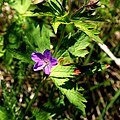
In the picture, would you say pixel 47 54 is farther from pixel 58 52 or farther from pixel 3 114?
pixel 3 114

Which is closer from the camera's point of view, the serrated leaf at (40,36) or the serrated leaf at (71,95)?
the serrated leaf at (71,95)

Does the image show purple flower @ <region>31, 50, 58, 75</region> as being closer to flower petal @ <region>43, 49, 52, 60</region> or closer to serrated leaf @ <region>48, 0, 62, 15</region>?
flower petal @ <region>43, 49, 52, 60</region>

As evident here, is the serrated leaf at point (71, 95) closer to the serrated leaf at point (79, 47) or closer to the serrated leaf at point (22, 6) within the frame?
the serrated leaf at point (79, 47)

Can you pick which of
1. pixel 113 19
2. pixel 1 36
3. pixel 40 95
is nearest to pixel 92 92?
pixel 40 95

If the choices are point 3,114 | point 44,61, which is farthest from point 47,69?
point 3,114

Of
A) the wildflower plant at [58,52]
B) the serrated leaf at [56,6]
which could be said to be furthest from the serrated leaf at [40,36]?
the serrated leaf at [56,6]

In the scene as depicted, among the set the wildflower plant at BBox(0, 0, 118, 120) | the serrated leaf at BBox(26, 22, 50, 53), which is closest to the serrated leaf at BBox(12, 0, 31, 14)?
the wildflower plant at BBox(0, 0, 118, 120)

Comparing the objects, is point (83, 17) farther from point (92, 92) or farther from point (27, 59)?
point (92, 92)
